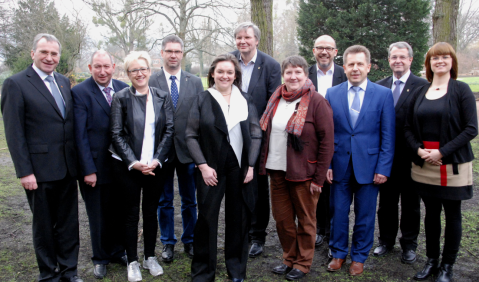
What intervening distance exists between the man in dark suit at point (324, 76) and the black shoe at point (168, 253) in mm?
1670

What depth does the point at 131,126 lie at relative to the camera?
336cm

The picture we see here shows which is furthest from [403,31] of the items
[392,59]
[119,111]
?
[119,111]

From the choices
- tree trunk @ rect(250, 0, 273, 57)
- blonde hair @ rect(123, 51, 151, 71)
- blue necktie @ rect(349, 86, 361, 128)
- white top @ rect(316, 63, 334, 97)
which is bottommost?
blue necktie @ rect(349, 86, 361, 128)

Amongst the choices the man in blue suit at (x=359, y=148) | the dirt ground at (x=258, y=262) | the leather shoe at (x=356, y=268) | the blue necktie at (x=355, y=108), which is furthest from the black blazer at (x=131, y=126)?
the leather shoe at (x=356, y=268)

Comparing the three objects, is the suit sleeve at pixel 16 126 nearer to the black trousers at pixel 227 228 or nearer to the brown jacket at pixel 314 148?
the black trousers at pixel 227 228

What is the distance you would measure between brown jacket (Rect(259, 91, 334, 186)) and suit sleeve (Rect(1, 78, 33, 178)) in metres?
2.32

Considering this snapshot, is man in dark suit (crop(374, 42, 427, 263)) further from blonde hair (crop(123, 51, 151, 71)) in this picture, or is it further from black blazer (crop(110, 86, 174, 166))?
blonde hair (crop(123, 51, 151, 71))

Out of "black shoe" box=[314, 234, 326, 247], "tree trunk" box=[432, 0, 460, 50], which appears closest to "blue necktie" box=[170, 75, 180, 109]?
"black shoe" box=[314, 234, 326, 247]

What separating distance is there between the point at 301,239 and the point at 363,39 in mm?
12996

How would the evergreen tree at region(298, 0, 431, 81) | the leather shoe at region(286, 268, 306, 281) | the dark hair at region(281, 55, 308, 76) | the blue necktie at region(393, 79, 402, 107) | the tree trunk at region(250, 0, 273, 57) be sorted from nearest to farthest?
the dark hair at region(281, 55, 308, 76)
the leather shoe at region(286, 268, 306, 281)
the blue necktie at region(393, 79, 402, 107)
the tree trunk at region(250, 0, 273, 57)
the evergreen tree at region(298, 0, 431, 81)

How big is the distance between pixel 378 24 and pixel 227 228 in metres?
13.7

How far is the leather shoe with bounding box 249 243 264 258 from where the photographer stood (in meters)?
4.01

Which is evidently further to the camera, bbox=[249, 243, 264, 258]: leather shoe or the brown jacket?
bbox=[249, 243, 264, 258]: leather shoe

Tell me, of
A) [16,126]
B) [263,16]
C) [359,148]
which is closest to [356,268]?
[359,148]
